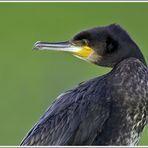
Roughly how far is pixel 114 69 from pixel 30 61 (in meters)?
6.66

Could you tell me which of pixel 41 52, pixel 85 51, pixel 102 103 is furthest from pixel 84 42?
pixel 41 52

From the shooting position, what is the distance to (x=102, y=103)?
21.5 ft

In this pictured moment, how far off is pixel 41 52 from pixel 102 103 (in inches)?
281

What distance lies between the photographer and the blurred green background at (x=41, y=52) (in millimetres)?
11977

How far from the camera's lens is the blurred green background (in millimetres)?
11977

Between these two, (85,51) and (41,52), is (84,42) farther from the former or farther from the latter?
(41,52)

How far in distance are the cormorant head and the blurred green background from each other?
13.9 feet

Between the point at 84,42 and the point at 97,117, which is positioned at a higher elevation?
the point at 84,42

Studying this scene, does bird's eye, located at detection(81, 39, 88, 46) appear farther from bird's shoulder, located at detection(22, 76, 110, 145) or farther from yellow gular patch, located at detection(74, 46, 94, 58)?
bird's shoulder, located at detection(22, 76, 110, 145)

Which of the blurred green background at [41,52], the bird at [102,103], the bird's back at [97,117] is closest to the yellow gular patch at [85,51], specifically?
the bird at [102,103]

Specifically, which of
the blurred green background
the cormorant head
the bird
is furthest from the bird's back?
the blurred green background

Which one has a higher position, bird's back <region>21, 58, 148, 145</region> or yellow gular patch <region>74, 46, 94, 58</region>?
yellow gular patch <region>74, 46, 94, 58</region>

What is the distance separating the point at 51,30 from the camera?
45.0 feet

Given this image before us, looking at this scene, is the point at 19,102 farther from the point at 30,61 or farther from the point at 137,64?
the point at 137,64
